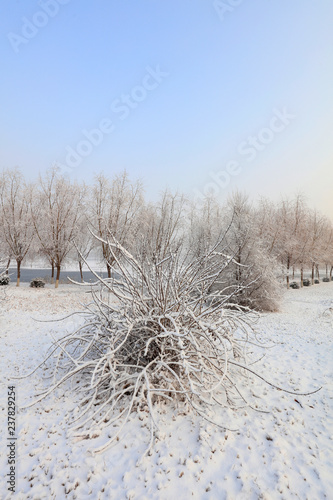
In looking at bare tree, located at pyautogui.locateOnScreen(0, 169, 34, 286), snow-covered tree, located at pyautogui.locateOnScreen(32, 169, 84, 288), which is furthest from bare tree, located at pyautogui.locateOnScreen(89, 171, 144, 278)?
bare tree, located at pyautogui.locateOnScreen(0, 169, 34, 286)

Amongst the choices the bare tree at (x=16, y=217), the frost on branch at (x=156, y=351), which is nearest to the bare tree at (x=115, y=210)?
the bare tree at (x=16, y=217)

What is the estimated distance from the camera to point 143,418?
3.29 m

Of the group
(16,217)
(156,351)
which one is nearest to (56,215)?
(16,217)

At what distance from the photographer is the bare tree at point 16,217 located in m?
18.9

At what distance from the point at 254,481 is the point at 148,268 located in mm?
3073

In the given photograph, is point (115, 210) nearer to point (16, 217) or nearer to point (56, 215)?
point (56, 215)

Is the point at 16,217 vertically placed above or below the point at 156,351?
above

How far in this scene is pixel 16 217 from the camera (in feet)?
63.8

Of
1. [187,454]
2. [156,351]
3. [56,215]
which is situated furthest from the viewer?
[56,215]

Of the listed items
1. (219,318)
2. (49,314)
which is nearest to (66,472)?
(219,318)

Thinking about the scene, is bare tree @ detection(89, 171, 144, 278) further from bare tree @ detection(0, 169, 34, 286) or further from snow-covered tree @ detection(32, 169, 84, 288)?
bare tree @ detection(0, 169, 34, 286)

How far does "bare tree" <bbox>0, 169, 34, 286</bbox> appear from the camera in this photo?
18.9 metres

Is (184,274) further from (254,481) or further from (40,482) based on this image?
(40,482)

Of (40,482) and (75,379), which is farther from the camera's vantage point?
(75,379)
